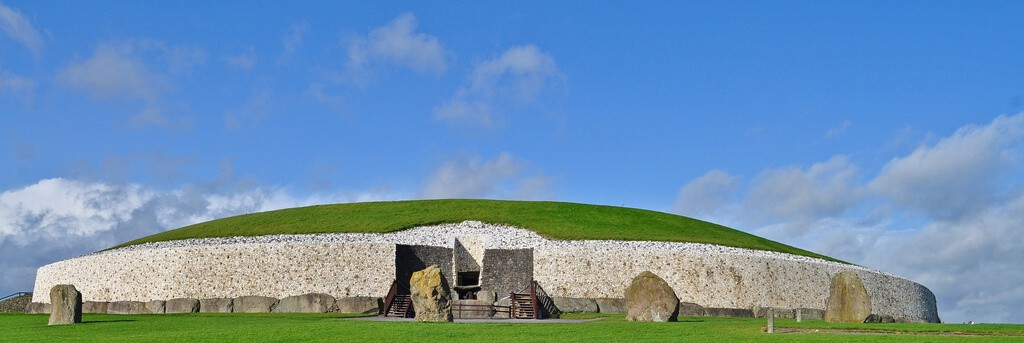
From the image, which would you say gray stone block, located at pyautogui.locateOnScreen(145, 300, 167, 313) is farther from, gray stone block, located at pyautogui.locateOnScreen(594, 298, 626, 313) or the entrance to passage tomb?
gray stone block, located at pyautogui.locateOnScreen(594, 298, 626, 313)

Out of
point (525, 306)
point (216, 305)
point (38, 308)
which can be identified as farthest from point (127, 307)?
point (525, 306)

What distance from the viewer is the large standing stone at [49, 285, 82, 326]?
30.7 metres

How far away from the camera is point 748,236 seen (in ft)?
184

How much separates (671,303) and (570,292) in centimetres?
1122

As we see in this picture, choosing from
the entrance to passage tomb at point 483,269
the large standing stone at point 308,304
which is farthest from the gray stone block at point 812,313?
the large standing stone at point 308,304

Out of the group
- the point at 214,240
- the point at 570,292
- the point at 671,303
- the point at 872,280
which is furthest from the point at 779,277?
the point at 214,240

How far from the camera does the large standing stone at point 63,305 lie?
30.7 metres

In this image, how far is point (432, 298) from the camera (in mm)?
30172

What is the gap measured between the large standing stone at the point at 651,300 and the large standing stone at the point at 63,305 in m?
17.7

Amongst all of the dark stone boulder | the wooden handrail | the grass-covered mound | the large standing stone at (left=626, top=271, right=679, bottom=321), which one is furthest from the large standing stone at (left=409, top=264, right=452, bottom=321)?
the grass-covered mound

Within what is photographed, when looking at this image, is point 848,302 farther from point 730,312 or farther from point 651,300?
point 730,312

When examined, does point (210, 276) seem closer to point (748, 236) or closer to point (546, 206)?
point (546, 206)

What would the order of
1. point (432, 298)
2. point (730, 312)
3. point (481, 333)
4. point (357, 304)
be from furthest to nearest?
1. point (730, 312)
2. point (357, 304)
3. point (432, 298)
4. point (481, 333)

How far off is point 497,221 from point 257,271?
13.0 metres
